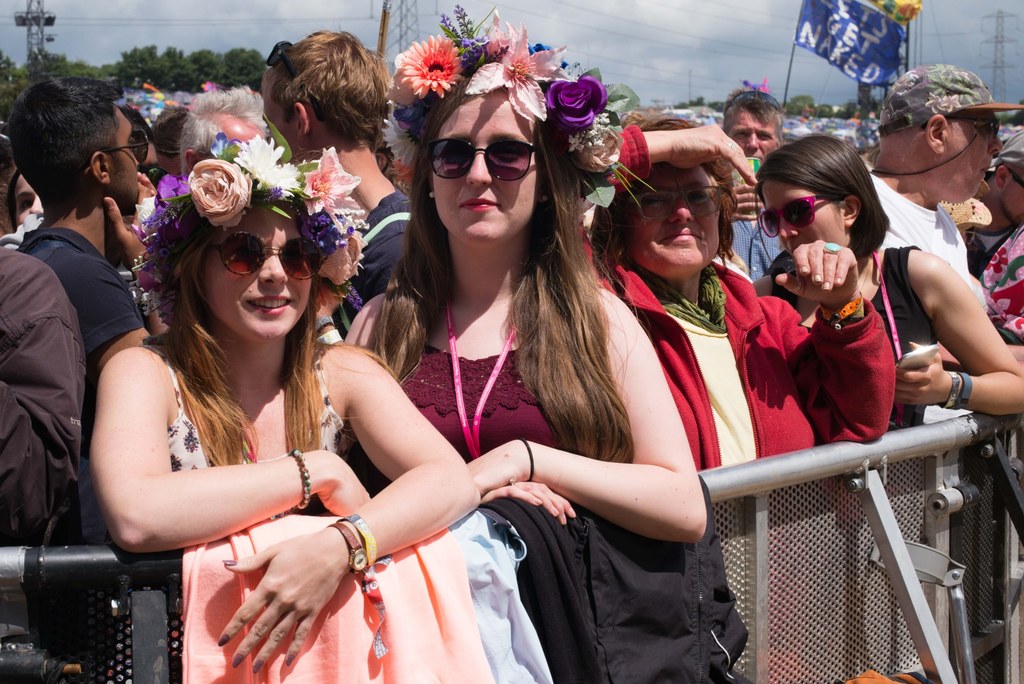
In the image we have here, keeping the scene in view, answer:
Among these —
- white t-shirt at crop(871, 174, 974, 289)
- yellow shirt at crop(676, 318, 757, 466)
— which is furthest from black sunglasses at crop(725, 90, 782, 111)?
yellow shirt at crop(676, 318, 757, 466)

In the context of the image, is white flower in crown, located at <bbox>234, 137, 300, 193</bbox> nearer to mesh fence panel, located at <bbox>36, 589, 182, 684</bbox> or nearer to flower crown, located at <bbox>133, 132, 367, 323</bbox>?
flower crown, located at <bbox>133, 132, 367, 323</bbox>

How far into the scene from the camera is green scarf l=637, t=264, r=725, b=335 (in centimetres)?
323

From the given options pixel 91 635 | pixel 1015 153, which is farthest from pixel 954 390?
pixel 1015 153

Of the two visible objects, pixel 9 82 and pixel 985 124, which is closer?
pixel 985 124

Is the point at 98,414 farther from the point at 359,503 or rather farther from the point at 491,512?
the point at 491,512

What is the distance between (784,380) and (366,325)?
1.27 metres

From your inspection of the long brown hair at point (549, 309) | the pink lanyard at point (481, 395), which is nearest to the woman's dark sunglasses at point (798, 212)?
the long brown hair at point (549, 309)

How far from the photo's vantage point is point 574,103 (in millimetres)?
2812

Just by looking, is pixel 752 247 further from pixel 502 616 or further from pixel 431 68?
pixel 502 616

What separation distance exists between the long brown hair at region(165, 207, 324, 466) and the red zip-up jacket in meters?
1.04

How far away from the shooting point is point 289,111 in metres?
4.12

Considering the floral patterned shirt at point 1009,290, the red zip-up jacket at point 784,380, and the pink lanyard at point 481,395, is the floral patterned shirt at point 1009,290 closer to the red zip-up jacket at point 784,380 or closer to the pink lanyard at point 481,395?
the red zip-up jacket at point 784,380

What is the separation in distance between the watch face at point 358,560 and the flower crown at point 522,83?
4.29 ft

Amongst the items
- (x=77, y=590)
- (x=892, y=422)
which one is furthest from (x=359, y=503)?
(x=892, y=422)
